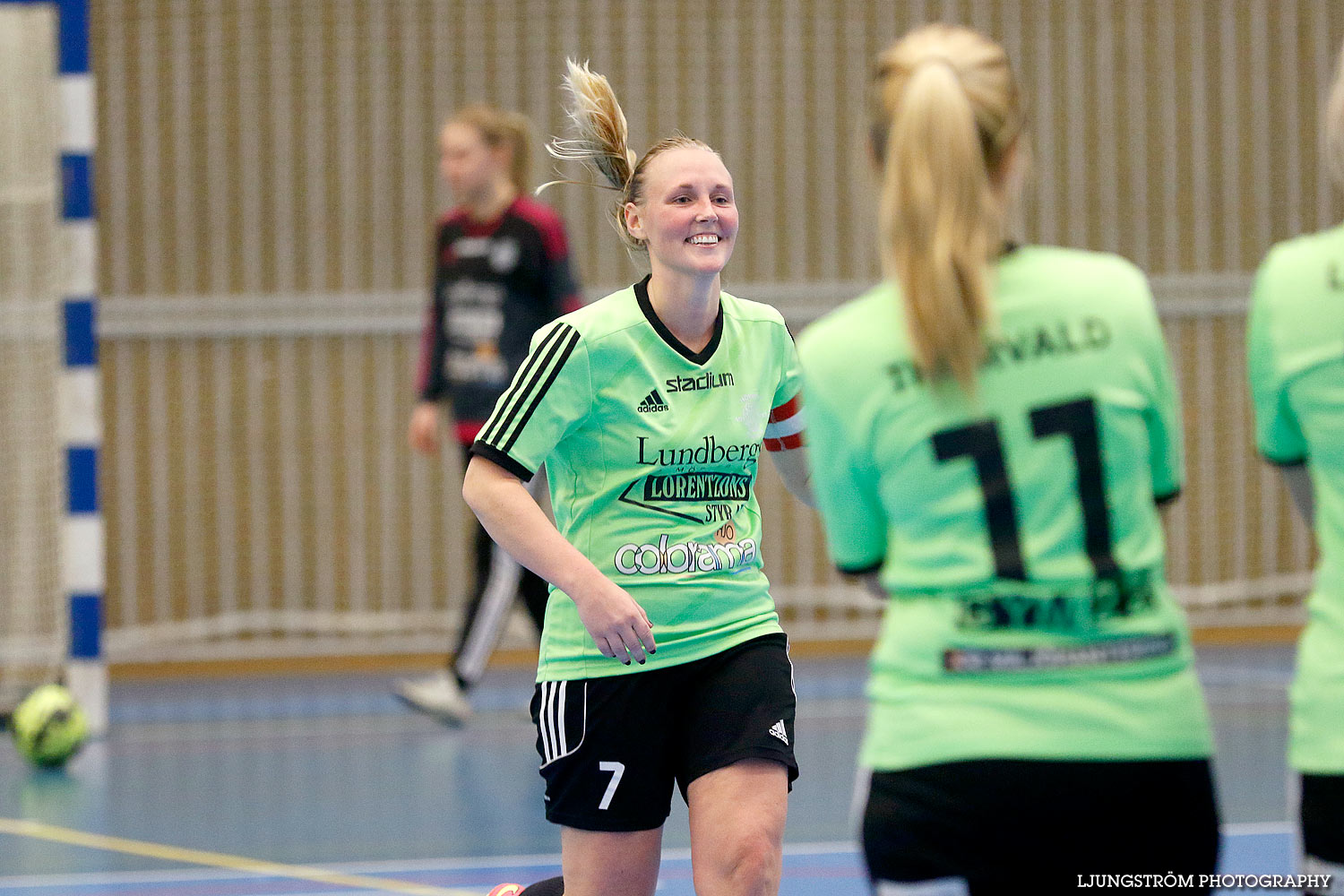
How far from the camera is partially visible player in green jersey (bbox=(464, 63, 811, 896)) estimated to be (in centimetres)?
266

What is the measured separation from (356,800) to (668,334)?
292 cm

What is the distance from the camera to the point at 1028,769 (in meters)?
1.73

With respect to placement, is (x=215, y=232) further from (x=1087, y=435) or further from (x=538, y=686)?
(x=1087, y=435)

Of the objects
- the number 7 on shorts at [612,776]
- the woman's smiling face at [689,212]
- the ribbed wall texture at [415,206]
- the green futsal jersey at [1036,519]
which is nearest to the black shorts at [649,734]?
the number 7 on shorts at [612,776]

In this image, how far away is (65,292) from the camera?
6410 mm

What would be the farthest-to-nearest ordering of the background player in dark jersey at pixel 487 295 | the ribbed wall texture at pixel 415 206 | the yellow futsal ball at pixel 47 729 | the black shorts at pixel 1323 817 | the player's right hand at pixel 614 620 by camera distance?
1. the ribbed wall texture at pixel 415 206
2. the background player in dark jersey at pixel 487 295
3. the yellow futsal ball at pixel 47 729
4. the player's right hand at pixel 614 620
5. the black shorts at pixel 1323 817

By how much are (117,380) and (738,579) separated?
6.21m

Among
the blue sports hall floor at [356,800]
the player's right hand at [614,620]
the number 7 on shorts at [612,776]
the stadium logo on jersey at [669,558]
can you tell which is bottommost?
the blue sports hall floor at [356,800]

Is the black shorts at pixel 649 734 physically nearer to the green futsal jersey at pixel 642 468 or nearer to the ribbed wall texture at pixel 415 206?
the green futsal jersey at pixel 642 468

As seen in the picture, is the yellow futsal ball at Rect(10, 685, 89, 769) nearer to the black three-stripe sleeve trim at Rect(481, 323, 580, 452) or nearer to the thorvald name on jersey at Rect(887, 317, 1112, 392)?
the black three-stripe sleeve trim at Rect(481, 323, 580, 452)

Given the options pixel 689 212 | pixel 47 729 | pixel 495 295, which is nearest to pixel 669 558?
pixel 689 212

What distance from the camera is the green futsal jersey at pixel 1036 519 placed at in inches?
68.5

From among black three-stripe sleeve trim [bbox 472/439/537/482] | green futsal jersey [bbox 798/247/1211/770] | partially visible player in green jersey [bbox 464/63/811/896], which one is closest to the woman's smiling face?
partially visible player in green jersey [bbox 464/63/811/896]

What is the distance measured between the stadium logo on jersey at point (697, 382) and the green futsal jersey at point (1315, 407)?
1.03 meters
